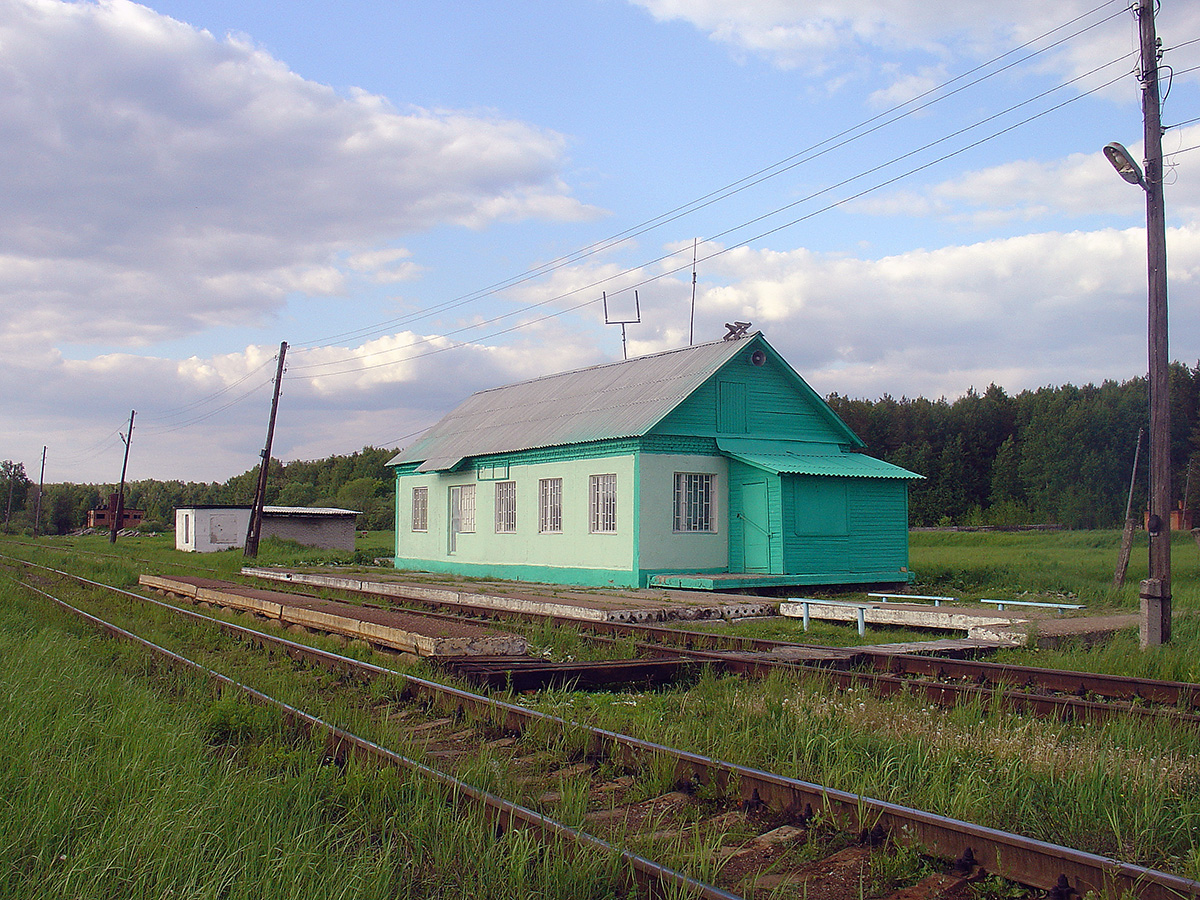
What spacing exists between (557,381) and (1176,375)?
53250 millimetres

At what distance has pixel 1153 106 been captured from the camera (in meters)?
11.8

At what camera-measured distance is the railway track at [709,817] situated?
379cm

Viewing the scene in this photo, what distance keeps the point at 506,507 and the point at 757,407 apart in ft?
24.4

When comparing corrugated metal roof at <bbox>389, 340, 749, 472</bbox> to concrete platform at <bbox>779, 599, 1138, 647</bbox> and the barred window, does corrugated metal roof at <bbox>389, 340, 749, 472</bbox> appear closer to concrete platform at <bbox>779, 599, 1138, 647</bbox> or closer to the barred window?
the barred window

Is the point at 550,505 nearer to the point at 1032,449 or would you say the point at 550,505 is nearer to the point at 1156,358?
the point at 1156,358

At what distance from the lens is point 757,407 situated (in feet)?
75.7

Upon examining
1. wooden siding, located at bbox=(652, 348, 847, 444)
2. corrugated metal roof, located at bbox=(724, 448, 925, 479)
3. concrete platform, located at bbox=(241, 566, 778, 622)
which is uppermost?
wooden siding, located at bbox=(652, 348, 847, 444)

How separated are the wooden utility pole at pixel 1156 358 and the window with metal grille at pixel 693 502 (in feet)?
35.8

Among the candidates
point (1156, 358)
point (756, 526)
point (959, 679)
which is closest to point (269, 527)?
point (756, 526)

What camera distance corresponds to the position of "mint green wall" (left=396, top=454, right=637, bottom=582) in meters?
21.4

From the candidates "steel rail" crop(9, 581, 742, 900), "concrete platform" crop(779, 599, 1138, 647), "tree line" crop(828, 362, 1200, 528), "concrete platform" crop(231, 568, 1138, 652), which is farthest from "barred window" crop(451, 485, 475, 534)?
"tree line" crop(828, 362, 1200, 528)

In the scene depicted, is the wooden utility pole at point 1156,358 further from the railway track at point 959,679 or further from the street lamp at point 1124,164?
the railway track at point 959,679

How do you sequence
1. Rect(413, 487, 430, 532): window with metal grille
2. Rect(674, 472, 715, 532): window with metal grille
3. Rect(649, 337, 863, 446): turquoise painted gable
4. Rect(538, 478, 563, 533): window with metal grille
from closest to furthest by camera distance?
Rect(674, 472, 715, 532): window with metal grille < Rect(649, 337, 863, 446): turquoise painted gable < Rect(538, 478, 563, 533): window with metal grille < Rect(413, 487, 430, 532): window with metal grille

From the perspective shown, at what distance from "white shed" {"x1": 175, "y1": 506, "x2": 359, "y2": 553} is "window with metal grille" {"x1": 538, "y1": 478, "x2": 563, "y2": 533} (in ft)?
80.6
